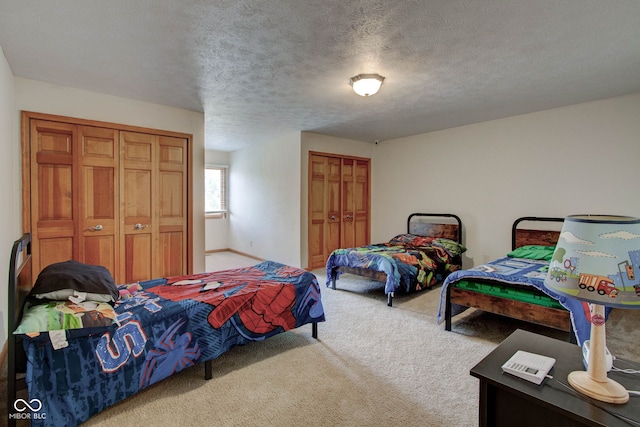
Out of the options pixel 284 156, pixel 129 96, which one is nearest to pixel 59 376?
pixel 129 96

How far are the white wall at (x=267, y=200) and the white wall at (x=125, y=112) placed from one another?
171cm

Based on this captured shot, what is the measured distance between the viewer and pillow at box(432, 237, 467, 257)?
469 cm

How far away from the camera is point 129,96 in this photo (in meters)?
3.70

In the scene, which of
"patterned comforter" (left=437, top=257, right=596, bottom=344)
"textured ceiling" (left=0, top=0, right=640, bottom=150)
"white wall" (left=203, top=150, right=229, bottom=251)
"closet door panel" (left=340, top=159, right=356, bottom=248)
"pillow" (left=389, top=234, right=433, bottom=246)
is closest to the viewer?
"textured ceiling" (left=0, top=0, right=640, bottom=150)

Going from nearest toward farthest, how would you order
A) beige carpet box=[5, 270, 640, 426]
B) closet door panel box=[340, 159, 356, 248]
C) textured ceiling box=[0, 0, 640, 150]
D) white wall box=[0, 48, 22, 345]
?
1. beige carpet box=[5, 270, 640, 426]
2. textured ceiling box=[0, 0, 640, 150]
3. white wall box=[0, 48, 22, 345]
4. closet door panel box=[340, 159, 356, 248]

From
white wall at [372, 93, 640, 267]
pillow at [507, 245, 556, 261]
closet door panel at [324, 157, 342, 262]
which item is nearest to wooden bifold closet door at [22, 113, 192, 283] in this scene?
closet door panel at [324, 157, 342, 262]

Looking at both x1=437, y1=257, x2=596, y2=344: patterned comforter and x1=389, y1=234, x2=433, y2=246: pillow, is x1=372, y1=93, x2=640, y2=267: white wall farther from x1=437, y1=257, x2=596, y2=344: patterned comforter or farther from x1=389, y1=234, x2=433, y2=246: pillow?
x1=437, y1=257, x2=596, y2=344: patterned comforter

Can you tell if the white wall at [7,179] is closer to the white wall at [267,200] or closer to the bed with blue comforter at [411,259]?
the bed with blue comforter at [411,259]

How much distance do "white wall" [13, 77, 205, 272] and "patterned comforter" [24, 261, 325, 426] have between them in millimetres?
1714

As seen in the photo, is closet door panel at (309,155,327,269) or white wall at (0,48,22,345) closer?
A: white wall at (0,48,22,345)

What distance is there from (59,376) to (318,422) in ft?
4.54

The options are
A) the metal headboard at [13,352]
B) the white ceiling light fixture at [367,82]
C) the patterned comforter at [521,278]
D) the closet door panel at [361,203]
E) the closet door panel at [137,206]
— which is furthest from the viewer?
the closet door panel at [361,203]

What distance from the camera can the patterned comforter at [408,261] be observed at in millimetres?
3812

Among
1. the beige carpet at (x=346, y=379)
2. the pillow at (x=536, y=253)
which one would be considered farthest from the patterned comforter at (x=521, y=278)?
the beige carpet at (x=346, y=379)
